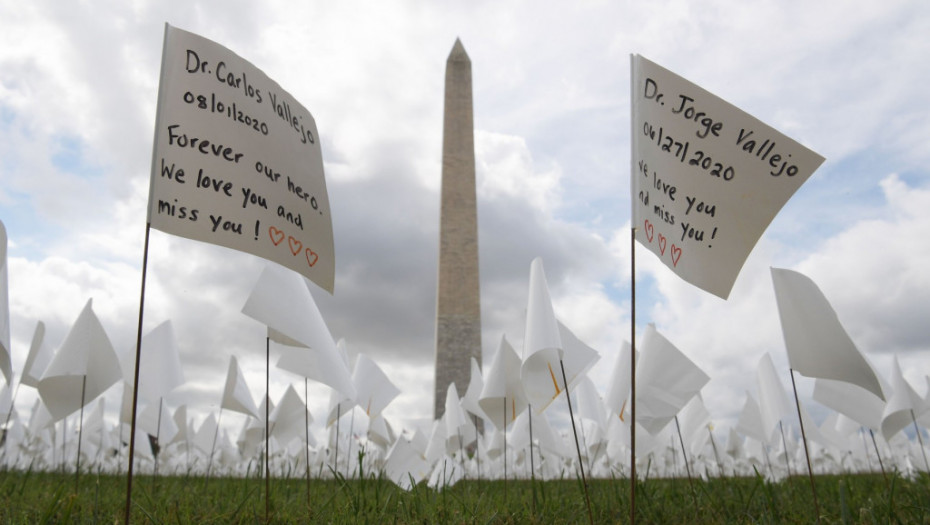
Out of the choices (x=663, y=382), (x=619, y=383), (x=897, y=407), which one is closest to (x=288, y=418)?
(x=619, y=383)

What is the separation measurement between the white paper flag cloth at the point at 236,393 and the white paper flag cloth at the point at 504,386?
2.77m

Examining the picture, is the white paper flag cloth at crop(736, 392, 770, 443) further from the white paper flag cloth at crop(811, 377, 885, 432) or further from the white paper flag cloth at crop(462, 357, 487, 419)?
the white paper flag cloth at crop(462, 357, 487, 419)

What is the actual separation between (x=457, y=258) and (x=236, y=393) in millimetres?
9368

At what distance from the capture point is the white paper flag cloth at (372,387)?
21.0ft

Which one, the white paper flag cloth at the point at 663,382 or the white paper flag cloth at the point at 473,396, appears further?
the white paper flag cloth at the point at 473,396

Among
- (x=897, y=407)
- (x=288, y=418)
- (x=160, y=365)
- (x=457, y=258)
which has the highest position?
(x=457, y=258)

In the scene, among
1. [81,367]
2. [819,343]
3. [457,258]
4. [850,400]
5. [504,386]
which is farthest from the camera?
[457,258]

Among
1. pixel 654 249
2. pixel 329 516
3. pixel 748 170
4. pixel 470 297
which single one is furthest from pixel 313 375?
pixel 470 297

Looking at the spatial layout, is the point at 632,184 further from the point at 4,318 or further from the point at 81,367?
the point at 81,367

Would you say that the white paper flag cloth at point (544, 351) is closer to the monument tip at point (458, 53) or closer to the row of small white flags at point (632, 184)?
the row of small white flags at point (632, 184)

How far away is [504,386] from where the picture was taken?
4.70 metres

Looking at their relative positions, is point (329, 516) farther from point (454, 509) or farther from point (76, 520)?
point (76, 520)

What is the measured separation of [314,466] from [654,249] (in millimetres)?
8776

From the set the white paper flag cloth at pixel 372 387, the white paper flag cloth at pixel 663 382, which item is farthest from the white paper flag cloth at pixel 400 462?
the white paper flag cloth at pixel 663 382
